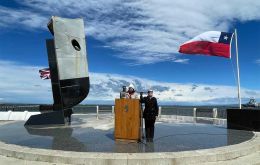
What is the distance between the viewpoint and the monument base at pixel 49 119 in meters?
17.1

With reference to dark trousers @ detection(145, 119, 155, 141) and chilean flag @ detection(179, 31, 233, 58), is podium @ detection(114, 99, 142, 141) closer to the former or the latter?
dark trousers @ detection(145, 119, 155, 141)

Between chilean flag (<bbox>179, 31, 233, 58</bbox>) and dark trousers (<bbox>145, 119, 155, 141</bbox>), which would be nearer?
dark trousers (<bbox>145, 119, 155, 141</bbox>)

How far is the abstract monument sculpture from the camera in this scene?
16828mm

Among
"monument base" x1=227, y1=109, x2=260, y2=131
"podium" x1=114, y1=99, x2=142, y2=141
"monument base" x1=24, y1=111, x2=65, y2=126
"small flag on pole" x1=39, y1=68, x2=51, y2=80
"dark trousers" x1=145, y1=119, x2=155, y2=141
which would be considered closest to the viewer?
"podium" x1=114, y1=99, x2=142, y2=141

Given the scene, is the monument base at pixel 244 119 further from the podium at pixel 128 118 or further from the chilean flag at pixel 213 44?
the podium at pixel 128 118

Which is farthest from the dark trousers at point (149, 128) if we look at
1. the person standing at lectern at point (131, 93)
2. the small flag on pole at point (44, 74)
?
the small flag on pole at point (44, 74)

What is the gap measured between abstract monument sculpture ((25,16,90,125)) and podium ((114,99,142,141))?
6.20m

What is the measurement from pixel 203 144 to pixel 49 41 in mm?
9767

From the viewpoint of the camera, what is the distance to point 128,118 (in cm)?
1133

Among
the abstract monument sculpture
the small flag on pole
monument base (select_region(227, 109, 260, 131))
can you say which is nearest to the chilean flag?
monument base (select_region(227, 109, 260, 131))

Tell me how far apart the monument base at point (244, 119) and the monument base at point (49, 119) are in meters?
7.93

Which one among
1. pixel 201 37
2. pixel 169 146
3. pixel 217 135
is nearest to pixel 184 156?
pixel 169 146

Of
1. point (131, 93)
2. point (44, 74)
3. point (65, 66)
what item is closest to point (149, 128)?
point (131, 93)

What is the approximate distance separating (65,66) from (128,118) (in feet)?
22.1
